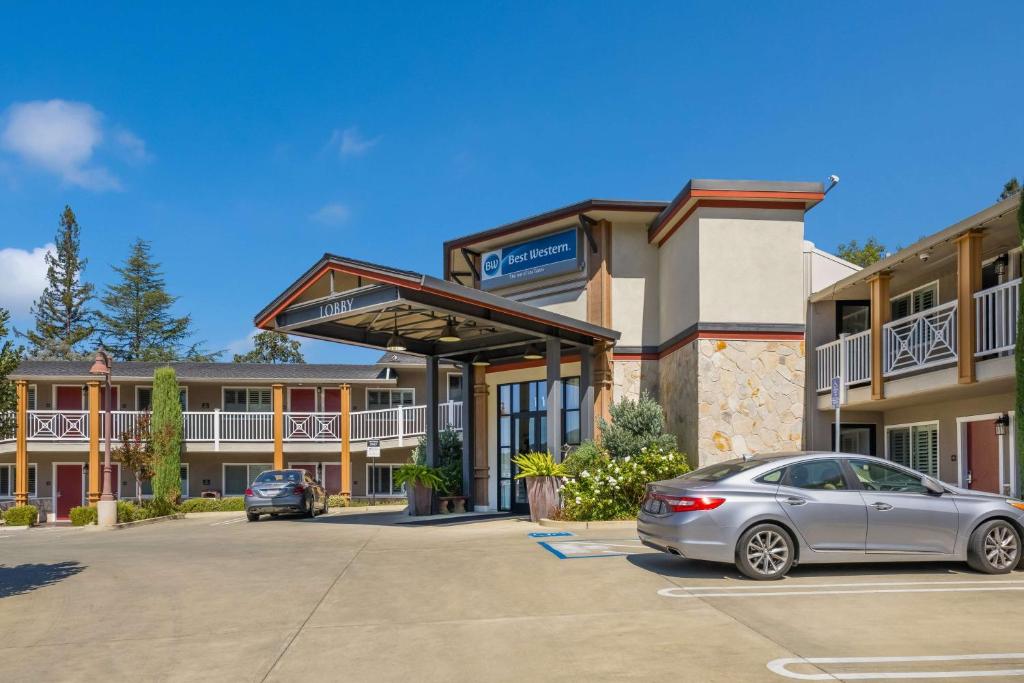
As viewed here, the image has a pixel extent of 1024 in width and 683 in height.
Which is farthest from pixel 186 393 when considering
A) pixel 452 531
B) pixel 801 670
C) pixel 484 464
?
pixel 801 670

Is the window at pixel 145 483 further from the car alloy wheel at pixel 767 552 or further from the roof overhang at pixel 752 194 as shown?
the car alloy wheel at pixel 767 552

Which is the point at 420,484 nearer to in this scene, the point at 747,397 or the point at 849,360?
the point at 747,397

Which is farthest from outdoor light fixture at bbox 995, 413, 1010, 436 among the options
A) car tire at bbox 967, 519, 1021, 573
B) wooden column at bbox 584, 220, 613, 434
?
wooden column at bbox 584, 220, 613, 434

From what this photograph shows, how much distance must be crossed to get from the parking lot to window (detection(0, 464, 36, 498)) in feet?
81.8

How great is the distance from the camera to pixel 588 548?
42.0 feet

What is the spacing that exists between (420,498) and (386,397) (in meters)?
15.0

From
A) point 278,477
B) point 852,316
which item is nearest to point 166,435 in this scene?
point 278,477

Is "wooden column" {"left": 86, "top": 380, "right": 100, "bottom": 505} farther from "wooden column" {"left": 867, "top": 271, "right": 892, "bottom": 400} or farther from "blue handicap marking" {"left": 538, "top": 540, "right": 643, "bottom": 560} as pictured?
"wooden column" {"left": 867, "top": 271, "right": 892, "bottom": 400}

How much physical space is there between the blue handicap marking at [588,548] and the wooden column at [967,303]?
5369 mm

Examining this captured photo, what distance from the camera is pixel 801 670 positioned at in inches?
244

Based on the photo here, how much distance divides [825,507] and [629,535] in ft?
17.2

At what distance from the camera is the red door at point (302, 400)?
3638 cm

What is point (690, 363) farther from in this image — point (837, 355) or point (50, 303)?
point (50, 303)

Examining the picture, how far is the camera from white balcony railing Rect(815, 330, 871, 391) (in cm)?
1603
